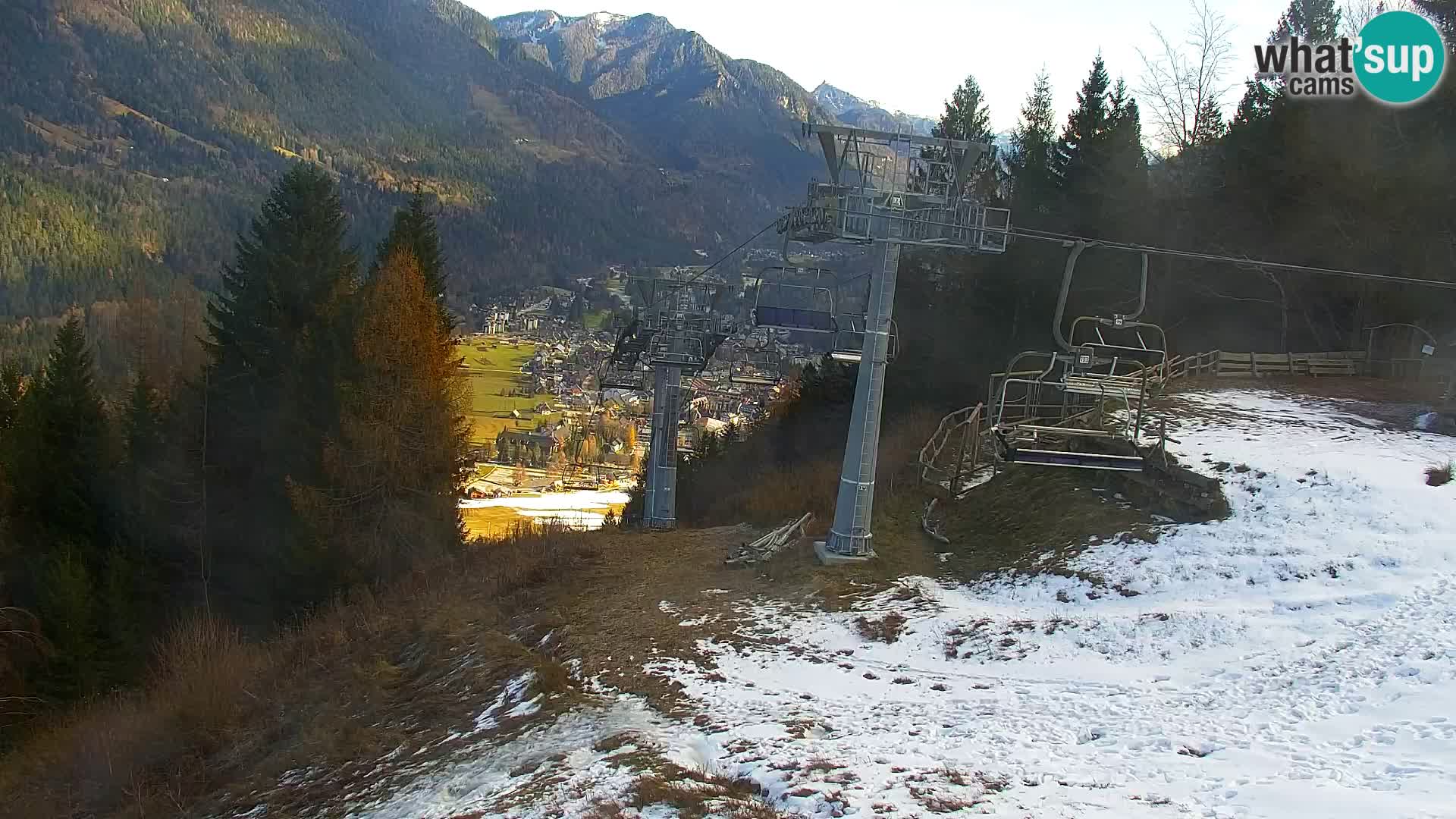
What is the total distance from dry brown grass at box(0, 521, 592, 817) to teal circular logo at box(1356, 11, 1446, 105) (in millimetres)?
25221

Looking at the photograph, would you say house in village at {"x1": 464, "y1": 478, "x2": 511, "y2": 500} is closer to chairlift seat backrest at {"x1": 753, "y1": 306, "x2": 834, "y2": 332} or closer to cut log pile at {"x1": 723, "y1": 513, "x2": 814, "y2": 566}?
cut log pile at {"x1": 723, "y1": 513, "x2": 814, "y2": 566}

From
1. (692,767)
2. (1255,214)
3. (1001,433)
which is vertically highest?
(1255,214)

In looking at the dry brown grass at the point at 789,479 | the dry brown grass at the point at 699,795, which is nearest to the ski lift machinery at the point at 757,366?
the dry brown grass at the point at 789,479

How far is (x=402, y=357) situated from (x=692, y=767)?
21.4 metres

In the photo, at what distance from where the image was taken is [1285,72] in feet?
112

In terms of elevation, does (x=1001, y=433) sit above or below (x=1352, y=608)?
above

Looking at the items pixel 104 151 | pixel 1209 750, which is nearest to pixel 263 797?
pixel 1209 750

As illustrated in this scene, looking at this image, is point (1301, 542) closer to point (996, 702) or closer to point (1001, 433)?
point (1001, 433)

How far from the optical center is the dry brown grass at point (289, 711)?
13312 millimetres

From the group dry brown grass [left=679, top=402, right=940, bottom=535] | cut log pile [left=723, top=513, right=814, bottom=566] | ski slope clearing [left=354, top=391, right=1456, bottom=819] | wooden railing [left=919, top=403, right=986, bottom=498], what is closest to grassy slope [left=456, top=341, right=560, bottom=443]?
dry brown grass [left=679, top=402, right=940, bottom=535]

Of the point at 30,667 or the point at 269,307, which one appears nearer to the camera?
the point at 30,667

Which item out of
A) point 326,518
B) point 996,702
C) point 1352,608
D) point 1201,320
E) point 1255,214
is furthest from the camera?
point 1201,320

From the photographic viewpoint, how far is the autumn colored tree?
28562 millimetres

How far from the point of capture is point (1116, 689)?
39.9 feet
